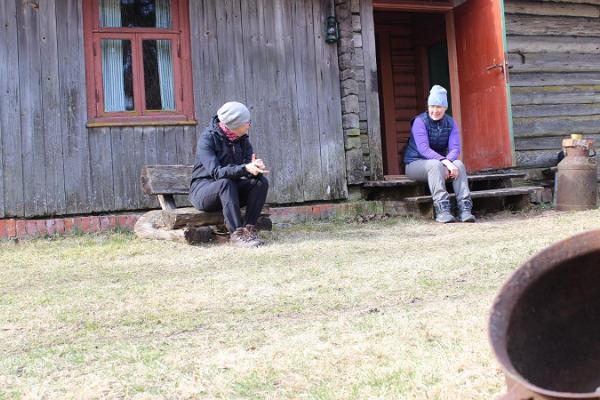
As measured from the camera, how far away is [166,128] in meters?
6.77

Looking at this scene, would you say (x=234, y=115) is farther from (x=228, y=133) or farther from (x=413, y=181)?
(x=413, y=181)

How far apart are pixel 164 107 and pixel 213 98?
51 centimetres

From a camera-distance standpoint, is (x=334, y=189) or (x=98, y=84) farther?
(x=334, y=189)

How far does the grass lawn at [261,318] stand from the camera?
6.80ft

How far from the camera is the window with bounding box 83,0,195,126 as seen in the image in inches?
260

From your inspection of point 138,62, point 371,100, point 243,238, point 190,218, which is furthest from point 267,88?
point 243,238

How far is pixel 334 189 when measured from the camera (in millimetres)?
7328

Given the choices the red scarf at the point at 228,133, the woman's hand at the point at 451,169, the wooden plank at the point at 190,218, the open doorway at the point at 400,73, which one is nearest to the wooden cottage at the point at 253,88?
the woman's hand at the point at 451,169

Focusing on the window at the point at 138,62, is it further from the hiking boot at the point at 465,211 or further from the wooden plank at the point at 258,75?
the hiking boot at the point at 465,211

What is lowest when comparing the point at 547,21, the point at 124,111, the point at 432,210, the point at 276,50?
the point at 432,210

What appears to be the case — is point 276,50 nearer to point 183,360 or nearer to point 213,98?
point 213,98

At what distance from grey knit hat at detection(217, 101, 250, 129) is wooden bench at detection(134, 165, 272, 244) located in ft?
2.58

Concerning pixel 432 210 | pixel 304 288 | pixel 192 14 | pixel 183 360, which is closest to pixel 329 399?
pixel 183 360

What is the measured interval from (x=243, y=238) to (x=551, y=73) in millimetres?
5439
